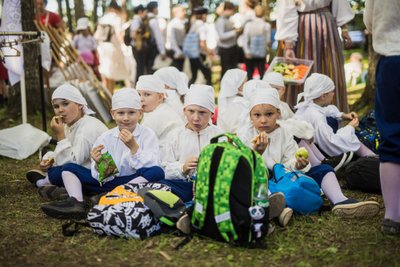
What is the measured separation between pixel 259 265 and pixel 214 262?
28cm

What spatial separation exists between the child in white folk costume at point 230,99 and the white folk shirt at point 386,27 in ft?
8.99

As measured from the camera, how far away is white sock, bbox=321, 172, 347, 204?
4.77 metres

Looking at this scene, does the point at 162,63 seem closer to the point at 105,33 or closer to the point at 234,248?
the point at 105,33

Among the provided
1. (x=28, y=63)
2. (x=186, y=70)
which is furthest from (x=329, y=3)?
(x=186, y=70)

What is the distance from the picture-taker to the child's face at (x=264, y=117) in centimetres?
502

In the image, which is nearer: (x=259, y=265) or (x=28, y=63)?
(x=259, y=265)

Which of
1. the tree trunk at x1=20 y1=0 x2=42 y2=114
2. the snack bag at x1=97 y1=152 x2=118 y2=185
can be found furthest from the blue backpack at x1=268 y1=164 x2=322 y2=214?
the tree trunk at x1=20 y1=0 x2=42 y2=114

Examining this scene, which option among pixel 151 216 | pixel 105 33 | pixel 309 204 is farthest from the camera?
pixel 105 33

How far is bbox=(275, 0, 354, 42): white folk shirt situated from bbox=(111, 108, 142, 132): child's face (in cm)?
232

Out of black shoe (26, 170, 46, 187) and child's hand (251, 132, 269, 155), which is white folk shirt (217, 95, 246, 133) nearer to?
child's hand (251, 132, 269, 155)

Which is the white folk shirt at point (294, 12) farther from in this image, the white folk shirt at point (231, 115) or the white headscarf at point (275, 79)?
the white folk shirt at point (231, 115)

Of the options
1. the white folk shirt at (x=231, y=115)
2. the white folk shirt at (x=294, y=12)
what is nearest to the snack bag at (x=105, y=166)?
the white folk shirt at (x=231, y=115)

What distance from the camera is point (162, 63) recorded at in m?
13.2

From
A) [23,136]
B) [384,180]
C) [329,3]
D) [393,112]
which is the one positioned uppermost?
[329,3]
